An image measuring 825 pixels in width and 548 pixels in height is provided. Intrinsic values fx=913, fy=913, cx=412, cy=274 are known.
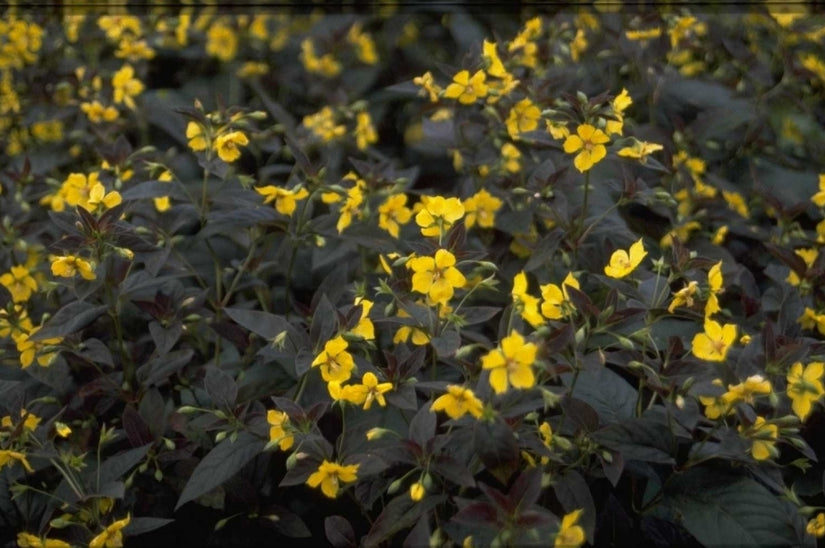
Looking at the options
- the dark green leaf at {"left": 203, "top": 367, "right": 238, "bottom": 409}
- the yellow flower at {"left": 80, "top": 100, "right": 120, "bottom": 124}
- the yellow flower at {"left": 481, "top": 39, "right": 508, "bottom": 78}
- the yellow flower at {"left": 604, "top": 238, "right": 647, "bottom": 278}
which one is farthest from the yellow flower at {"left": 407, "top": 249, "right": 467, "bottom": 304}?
the yellow flower at {"left": 80, "top": 100, "right": 120, "bottom": 124}

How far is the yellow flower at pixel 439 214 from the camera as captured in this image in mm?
1779

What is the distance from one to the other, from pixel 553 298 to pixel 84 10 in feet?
8.53

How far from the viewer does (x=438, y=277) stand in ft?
5.43

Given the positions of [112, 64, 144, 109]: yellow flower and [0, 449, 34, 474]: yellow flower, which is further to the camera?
[112, 64, 144, 109]: yellow flower

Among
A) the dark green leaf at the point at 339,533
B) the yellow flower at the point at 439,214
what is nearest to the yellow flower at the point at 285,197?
the yellow flower at the point at 439,214

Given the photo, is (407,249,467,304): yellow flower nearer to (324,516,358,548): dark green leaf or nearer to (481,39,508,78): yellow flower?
(324,516,358,548): dark green leaf

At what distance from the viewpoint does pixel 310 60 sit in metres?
3.46

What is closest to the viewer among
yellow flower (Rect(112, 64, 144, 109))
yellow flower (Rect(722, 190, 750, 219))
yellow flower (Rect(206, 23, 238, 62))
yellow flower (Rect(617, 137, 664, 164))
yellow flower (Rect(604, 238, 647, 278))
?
yellow flower (Rect(604, 238, 647, 278))

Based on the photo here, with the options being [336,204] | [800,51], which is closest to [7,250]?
[336,204]

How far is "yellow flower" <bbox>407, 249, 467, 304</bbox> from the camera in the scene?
1643mm

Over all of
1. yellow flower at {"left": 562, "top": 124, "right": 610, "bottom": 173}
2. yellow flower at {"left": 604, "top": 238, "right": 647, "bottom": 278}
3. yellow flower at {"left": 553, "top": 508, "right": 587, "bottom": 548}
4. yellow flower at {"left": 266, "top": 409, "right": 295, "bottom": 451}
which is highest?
yellow flower at {"left": 562, "top": 124, "right": 610, "bottom": 173}

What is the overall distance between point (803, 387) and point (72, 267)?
138 cm

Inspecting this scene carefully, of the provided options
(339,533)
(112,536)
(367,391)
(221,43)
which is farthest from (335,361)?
A: (221,43)

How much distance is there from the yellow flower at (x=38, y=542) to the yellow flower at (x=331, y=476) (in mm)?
477
